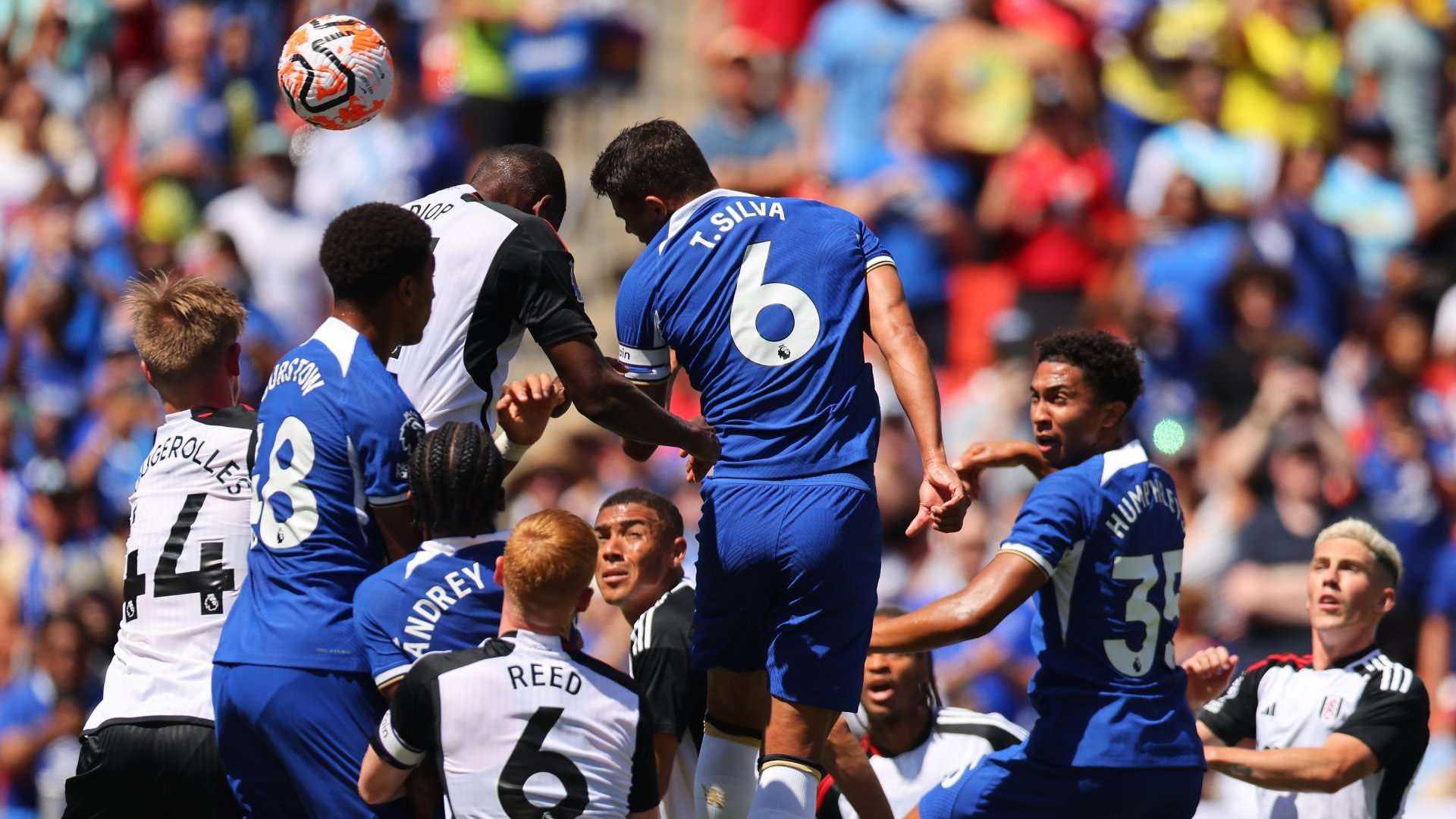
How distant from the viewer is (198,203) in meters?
16.4

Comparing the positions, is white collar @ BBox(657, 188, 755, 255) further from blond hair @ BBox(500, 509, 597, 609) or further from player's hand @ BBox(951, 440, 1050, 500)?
player's hand @ BBox(951, 440, 1050, 500)

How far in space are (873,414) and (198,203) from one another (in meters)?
11.3

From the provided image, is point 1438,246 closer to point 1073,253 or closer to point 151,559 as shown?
point 1073,253

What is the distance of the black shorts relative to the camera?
20.8 feet

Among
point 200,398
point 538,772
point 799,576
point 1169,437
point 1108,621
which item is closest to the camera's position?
point 538,772

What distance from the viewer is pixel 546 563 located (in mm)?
5555

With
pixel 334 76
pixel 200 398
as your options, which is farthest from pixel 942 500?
pixel 334 76

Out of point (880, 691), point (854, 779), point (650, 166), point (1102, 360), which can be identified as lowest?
point (854, 779)

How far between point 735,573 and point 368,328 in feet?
4.25

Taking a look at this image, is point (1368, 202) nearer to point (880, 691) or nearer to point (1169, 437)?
point (1169, 437)

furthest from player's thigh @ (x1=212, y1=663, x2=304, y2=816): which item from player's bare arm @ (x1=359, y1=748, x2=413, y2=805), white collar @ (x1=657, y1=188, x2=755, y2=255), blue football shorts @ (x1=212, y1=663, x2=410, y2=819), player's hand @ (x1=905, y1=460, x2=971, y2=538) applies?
player's hand @ (x1=905, y1=460, x2=971, y2=538)

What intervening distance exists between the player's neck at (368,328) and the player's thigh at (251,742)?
0.98 metres

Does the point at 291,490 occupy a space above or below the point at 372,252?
below

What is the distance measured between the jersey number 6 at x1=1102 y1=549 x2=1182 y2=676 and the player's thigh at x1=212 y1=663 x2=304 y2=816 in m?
2.54
